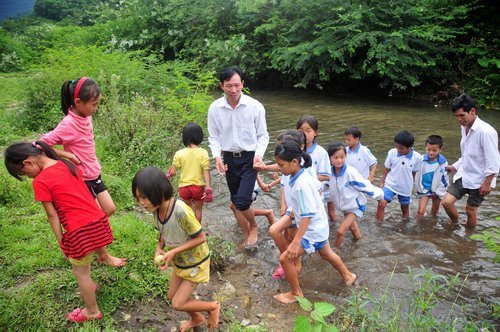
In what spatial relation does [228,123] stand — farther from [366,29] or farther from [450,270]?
[366,29]

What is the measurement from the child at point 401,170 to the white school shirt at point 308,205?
2.11 meters

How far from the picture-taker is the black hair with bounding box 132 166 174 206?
9.38 feet

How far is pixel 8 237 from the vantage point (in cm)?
443

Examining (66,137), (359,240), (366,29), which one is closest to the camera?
(66,137)

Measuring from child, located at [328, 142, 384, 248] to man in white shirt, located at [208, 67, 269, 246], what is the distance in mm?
868

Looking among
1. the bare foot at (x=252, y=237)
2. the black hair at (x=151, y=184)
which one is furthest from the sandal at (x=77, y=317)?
the bare foot at (x=252, y=237)

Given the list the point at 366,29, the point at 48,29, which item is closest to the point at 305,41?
the point at 366,29

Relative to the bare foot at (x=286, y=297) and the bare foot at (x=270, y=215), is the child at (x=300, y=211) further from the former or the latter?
the bare foot at (x=270, y=215)

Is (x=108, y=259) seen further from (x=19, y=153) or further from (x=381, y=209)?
(x=381, y=209)

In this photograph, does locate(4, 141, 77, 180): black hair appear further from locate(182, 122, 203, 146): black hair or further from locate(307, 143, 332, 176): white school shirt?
locate(307, 143, 332, 176): white school shirt

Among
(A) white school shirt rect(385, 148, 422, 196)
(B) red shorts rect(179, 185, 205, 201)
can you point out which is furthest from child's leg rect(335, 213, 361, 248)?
(B) red shorts rect(179, 185, 205, 201)

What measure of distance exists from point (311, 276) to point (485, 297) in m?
1.75

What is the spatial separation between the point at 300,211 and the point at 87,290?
193 centimetres

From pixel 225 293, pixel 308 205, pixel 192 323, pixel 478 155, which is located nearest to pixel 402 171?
pixel 478 155
